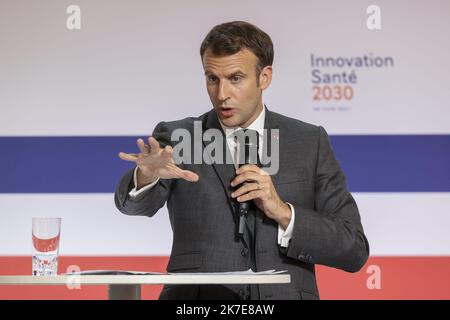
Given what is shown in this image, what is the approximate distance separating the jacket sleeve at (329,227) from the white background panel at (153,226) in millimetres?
1384

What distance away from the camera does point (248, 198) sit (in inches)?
91.7

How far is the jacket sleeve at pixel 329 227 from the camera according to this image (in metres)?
2.44

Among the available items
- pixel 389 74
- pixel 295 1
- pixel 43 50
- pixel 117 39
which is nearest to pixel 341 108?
pixel 389 74

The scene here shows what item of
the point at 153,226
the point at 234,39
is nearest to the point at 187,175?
the point at 234,39

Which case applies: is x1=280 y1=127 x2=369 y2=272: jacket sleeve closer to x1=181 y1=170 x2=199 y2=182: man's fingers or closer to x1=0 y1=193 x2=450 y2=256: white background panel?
x1=181 y1=170 x2=199 y2=182: man's fingers

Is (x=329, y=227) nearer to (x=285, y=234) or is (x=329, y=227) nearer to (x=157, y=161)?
(x=285, y=234)

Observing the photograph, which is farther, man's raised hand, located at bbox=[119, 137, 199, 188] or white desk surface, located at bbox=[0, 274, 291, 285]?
man's raised hand, located at bbox=[119, 137, 199, 188]

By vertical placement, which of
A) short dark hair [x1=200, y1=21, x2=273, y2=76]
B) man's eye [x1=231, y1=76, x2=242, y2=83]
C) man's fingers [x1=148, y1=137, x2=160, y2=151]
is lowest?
man's fingers [x1=148, y1=137, x2=160, y2=151]

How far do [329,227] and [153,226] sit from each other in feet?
5.59

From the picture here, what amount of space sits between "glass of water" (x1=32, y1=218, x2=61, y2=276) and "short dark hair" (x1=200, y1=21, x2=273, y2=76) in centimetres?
84

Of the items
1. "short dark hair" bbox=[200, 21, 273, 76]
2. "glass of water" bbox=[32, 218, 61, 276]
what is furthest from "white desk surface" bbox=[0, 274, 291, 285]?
"short dark hair" bbox=[200, 21, 273, 76]

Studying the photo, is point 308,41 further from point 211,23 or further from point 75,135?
point 75,135

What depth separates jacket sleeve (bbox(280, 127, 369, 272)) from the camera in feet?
8.01

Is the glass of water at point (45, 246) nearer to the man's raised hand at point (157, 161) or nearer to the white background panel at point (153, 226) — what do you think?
the man's raised hand at point (157, 161)
